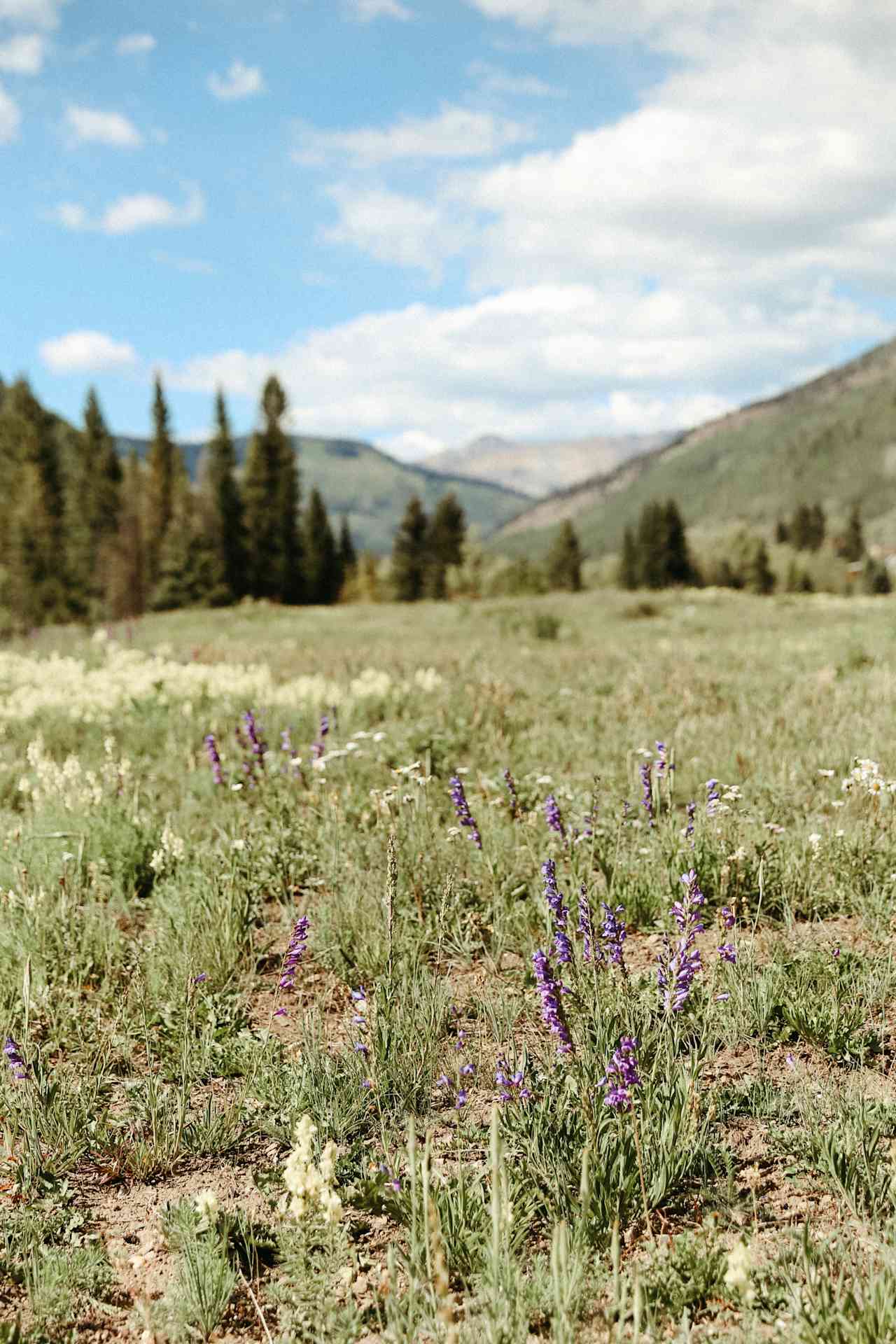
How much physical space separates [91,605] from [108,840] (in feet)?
193

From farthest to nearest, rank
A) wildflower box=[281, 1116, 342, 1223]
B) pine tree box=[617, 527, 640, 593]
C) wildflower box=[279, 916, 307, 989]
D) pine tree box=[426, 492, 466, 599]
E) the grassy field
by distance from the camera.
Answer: pine tree box=[617, 527, 640, 593] → pine tree box=[426, 492, 466, 599] → wildflower box=[279, 916, 307, 989] → the grassy field → wildflower box=[281, 1116, 342, 1223]

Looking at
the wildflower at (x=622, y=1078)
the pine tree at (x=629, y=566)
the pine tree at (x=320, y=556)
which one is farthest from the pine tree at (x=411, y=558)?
the wildflower at (x=622, y=1078)

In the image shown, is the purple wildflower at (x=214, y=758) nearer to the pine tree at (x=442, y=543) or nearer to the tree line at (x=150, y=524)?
the tree line at (x=150, y=524)

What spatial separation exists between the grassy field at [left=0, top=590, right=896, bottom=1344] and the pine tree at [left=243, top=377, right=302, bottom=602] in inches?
2346

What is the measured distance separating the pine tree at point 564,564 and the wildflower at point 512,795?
270 feet

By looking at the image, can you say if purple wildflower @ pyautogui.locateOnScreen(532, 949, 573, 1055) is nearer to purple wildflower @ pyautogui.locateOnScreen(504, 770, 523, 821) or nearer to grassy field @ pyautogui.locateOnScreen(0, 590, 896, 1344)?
grassy field @ pyautogui.locateOnScreen(0, 590, 896, 1344)

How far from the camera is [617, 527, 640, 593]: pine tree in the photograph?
325 feet

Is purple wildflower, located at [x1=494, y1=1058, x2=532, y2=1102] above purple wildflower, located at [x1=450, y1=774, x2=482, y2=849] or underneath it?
underneath

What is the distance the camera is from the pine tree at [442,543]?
74750mm

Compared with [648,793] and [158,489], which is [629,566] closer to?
[158,489]

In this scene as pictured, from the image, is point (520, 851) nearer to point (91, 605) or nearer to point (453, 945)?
point (453, 945)

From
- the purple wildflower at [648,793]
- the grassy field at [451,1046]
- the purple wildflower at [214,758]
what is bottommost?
the grassy field at [451,1046]

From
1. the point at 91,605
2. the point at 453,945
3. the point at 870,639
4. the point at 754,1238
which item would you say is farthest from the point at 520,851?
the point at 91,605

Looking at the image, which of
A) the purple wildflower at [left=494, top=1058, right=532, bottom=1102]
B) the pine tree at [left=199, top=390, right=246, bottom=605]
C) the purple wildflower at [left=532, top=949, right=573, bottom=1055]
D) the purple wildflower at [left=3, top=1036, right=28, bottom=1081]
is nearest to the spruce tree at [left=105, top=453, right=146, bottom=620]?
the pine tree at [left=199, top=390, right=246, bottom=605]
